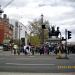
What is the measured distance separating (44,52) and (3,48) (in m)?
43.9

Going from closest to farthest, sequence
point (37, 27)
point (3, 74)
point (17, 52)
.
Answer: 1. point (3, 74)
2. point (17, 52)
3. point (37, 27)

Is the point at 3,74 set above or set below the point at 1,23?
below

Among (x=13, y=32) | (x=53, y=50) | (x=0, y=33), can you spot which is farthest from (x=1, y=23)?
(x=53, y=50)

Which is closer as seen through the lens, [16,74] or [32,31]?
[16,74]

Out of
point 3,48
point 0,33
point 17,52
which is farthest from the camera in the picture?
point 0,33

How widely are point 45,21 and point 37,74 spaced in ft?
342

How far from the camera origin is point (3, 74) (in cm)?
1930

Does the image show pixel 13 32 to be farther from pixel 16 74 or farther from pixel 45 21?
pixel 16 74

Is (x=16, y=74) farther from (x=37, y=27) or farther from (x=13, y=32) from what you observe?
(x=13, y=32)

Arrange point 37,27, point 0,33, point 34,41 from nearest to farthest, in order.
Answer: point 37,27 → point 34,41 → point 0,33

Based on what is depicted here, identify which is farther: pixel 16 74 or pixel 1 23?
pixel 1 23

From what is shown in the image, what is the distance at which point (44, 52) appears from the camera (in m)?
60.4

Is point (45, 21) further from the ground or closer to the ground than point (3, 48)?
further from the ground

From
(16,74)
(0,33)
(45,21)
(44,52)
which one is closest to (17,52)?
(44,52)
